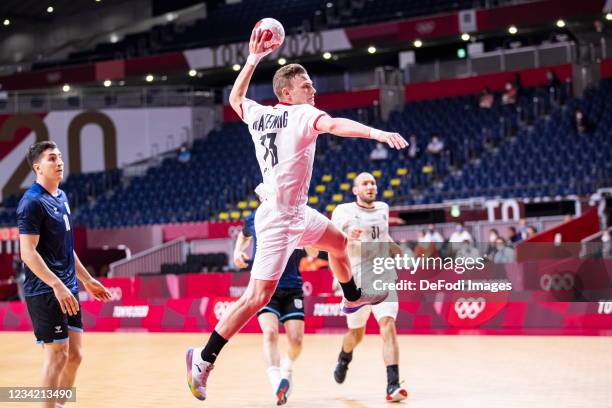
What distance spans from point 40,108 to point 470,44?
18.3m

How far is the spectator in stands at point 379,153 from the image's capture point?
32.3 metres

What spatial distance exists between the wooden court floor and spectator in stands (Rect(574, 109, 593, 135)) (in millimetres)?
14700

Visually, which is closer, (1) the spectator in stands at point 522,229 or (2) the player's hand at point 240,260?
(2) the player's hand at point 240,260

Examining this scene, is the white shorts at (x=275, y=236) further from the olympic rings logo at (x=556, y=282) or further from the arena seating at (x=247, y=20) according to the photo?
the arena seating at (x=247, y=20)

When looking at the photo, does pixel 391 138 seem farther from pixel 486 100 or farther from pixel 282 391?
pixel 486 100

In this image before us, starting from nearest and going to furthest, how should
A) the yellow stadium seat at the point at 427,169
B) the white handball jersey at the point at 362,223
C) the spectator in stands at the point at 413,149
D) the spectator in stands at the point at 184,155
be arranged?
the white handball jersey at the point at 362,223, the yellow stadium seat at the point at 427,169, the spectator in stands at the point at 413,149, the spectator in stands at the point at 184,155

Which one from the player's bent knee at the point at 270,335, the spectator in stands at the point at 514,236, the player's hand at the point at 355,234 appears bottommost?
the player's bent knee at the point at 270,335

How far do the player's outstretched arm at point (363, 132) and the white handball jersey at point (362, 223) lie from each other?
137 inches

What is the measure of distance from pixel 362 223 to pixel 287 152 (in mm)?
3052

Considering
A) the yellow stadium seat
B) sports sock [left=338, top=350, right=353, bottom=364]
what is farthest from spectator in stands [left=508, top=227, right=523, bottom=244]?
sports sock [left=338, top=350, right=353, bottom=364]

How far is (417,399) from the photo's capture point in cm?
920

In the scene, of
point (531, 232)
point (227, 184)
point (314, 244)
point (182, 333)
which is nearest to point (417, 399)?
point (314, 244)

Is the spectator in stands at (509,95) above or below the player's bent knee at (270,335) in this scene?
above

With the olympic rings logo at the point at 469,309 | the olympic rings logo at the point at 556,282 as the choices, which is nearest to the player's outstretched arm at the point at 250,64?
the olympic rings logo at the point at 556,282
